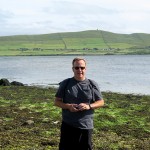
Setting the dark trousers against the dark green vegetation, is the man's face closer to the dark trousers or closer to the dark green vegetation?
the dark trousers

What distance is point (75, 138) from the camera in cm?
950

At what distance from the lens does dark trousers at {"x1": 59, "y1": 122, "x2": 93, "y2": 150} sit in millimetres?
9445

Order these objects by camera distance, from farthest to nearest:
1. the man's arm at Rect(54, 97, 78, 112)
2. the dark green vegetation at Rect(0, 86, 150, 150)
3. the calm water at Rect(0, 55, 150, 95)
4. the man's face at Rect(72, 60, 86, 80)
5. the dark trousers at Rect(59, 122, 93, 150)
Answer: the calm water at Rect(0, 55, 150, 95) < the dark green vegetation at Rect(0, 86, 150, 150) < the dark trousers at Rect(59, 122, 93, 150) < the man's face at Rect(72, 60, 86, 80) < the man's arm at Rect(54, 97, 78, 112)

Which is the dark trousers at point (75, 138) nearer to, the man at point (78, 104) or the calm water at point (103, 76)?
the man at point (78, 104)

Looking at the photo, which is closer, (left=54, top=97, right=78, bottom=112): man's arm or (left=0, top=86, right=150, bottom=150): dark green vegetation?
(left=54, top=97, right=78, bottom=112): man's arm

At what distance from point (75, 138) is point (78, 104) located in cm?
92

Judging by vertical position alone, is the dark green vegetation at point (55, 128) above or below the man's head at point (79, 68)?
below

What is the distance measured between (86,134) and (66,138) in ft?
1.75

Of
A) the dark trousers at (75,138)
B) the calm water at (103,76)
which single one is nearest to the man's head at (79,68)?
the dark trousers at (75,138)

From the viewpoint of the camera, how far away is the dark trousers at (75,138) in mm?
9445

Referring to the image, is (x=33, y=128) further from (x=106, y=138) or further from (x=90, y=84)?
(x=90, y=84)

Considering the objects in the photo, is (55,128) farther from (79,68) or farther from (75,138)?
(79,68)

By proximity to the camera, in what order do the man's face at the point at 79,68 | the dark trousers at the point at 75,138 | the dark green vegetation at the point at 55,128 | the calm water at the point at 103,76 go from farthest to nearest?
1. the calm water at the point at 103,76
2. the dark green vegetation at the point at 55,128
3. the dark trousers at the point at 75,138
4. the man's face at the point at 79,68

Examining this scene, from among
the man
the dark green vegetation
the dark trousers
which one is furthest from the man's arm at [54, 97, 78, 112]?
the dark green vegetation
